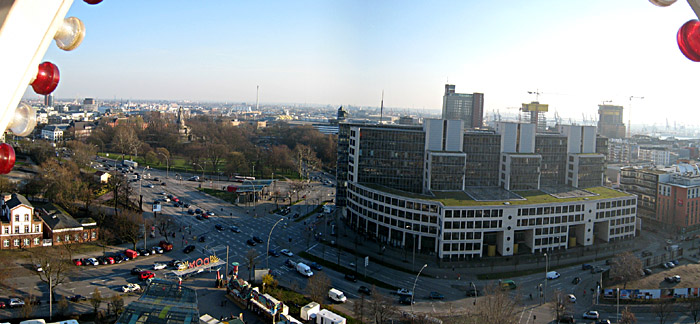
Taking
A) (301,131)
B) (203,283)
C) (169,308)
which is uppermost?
(301,131)

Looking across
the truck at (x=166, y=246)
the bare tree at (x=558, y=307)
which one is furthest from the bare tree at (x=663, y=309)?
the truck at (x=166, y=246)

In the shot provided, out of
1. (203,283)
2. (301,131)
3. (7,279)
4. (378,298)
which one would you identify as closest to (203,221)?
(203,283)

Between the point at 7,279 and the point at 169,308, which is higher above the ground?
the point at 169,308

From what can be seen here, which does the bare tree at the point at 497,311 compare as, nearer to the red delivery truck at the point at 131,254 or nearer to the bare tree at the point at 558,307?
the bare tree at the point at 558,307

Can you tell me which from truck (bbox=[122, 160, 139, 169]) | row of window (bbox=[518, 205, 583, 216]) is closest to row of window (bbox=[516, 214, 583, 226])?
row of window (bbox=[518, 205, 583, 216])

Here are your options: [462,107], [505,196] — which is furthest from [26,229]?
[462,107]

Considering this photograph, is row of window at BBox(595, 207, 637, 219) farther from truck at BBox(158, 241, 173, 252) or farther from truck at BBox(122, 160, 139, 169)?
truck at BBox(122, 160, 139, 169)

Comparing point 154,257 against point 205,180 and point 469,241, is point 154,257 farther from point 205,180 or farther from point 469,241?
point 205,180
